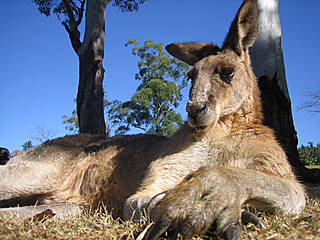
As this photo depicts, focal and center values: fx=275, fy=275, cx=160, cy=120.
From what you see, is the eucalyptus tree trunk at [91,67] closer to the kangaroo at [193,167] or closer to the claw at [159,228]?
the kangaroo at [193,167]

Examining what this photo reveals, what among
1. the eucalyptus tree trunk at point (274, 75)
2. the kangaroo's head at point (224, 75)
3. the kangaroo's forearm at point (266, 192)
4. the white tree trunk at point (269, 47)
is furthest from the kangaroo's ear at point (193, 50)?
the kangaroo's forearm at point (266, 192)

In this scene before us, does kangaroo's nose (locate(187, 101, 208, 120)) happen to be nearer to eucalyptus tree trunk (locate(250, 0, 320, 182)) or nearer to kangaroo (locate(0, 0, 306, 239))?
kangaroo (locate(0, 0, 306, 239))

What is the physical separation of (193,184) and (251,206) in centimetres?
68

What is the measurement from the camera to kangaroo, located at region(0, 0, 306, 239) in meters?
1.65

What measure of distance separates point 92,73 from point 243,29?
483 centimetres

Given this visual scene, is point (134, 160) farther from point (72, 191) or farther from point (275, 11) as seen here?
point (275, 11)

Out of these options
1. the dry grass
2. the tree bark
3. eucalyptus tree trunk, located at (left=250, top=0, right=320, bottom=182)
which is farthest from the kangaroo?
the tree bark

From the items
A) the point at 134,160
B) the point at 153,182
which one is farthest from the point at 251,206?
the point at 134,160

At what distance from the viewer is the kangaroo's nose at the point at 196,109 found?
2.82 metres

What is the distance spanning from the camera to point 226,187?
5.70 feet

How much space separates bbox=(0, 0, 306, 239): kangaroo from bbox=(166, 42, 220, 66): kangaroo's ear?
2cm

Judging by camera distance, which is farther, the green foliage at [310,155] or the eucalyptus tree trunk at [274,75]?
the green foliage at [310,155]

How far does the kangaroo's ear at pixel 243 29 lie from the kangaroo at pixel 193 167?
0.01 meters

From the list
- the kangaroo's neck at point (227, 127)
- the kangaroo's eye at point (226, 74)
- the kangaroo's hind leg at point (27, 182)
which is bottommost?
the kangaroo's hind leg at point (27, 182)
